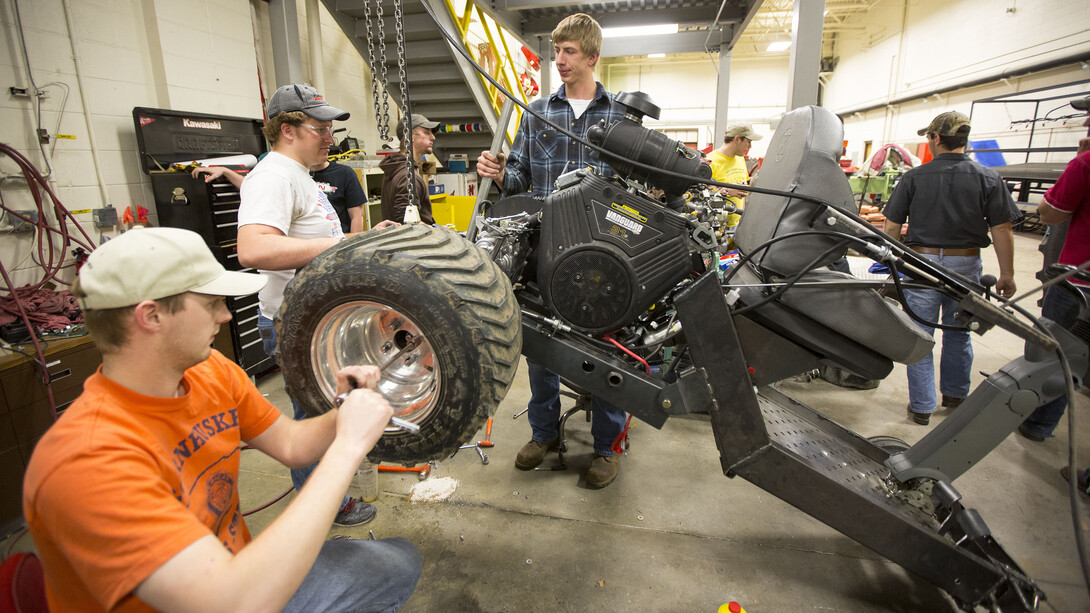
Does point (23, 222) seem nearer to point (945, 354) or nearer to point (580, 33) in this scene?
point (580, 33)

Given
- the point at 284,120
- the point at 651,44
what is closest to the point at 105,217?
the point at 284,120

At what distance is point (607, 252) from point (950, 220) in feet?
8.73

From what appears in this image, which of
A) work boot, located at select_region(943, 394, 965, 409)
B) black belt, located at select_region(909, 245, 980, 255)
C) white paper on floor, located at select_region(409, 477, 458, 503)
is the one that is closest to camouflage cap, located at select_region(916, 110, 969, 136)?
black belt, located at select_region(909, 245, 980, 255)

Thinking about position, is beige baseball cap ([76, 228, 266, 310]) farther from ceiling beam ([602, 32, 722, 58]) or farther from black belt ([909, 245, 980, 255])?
ceiling beam ([602, 32, 722, 58])

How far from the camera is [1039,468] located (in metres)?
2.79

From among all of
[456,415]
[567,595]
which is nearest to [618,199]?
Result: [456,415]

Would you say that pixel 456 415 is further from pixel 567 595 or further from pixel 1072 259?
pixel 1072 259

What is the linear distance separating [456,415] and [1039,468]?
11.0 ft

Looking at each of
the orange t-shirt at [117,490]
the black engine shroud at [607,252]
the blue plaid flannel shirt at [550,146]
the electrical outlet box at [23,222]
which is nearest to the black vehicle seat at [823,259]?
the black engine shroud at [607,252]

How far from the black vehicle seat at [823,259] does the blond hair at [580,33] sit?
3.42ft

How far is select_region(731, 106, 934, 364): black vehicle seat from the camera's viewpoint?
1621 millimetres

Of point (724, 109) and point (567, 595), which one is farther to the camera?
point (724, 109)

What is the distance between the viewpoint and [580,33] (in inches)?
90.5

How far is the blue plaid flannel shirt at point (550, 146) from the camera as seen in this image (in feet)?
7.93
